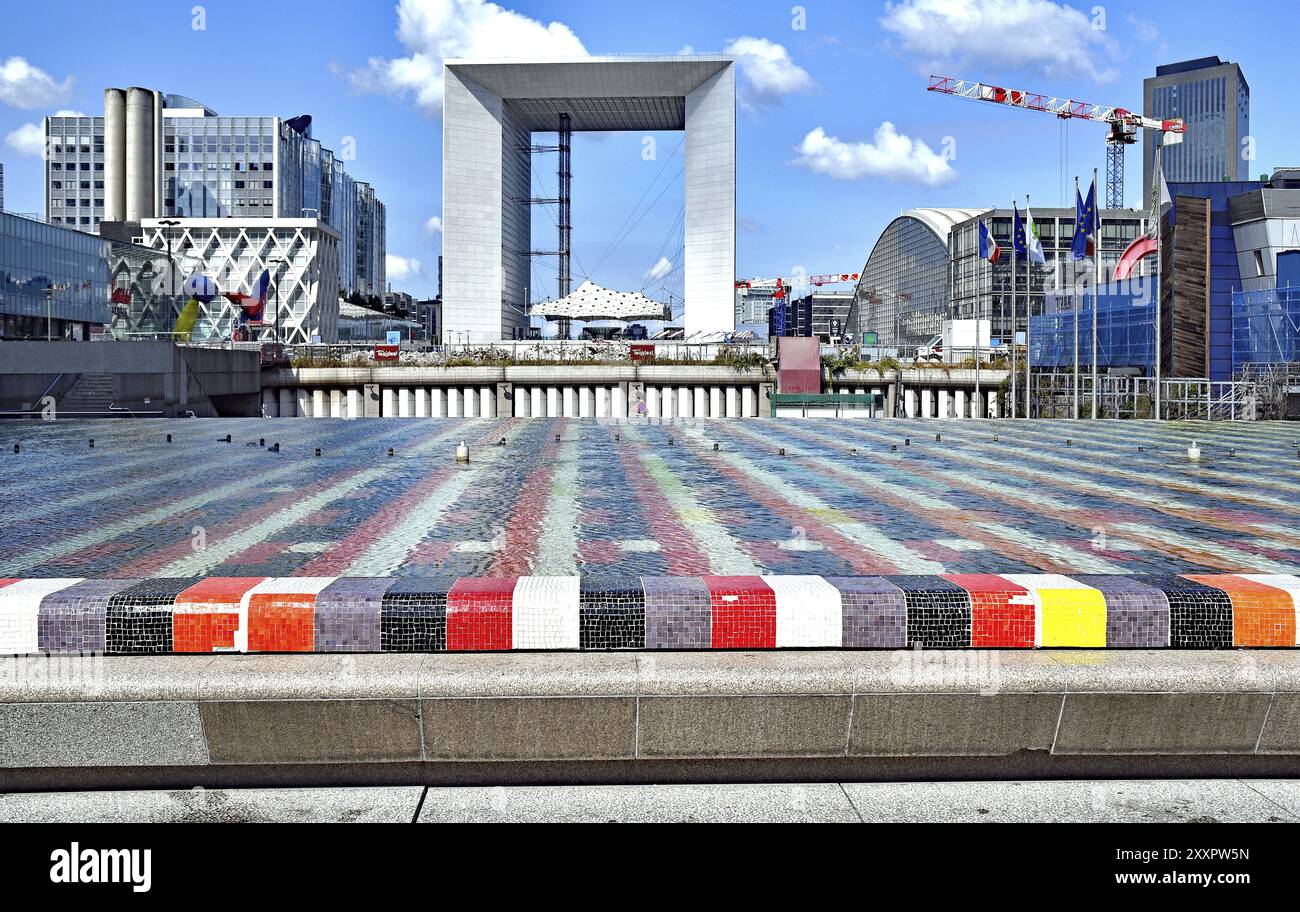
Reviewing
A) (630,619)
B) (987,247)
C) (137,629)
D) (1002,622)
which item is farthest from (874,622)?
(987,247)

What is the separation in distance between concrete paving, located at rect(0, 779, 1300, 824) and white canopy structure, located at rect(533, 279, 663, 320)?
71.7 meters

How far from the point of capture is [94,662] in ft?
16.7

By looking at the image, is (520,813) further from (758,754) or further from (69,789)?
(69,789)

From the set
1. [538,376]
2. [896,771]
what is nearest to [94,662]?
[896,771]

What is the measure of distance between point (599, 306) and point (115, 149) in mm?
107047

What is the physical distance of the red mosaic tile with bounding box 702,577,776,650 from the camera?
17.4ft

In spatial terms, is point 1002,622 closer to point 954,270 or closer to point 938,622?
point 938,622

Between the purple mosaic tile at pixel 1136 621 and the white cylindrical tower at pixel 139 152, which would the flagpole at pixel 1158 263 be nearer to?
the purple mosaic tile at pixel 1136 621

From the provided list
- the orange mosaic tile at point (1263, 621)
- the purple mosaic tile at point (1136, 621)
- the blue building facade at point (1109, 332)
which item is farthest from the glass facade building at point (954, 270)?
the purple mosaic tile at point (1136, 621)

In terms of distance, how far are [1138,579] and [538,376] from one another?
42.1 m

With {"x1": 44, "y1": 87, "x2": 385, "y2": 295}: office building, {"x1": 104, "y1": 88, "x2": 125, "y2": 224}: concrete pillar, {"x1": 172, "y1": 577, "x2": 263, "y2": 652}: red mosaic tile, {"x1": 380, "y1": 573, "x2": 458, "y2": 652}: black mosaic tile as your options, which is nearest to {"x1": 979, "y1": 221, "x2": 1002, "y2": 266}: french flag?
{"x1": 380, "y1": 573, "x2": 458, "y2": 652}: black mosaic tile

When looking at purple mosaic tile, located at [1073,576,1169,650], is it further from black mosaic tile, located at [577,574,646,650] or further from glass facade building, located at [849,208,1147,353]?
glass facade building, located at [849,208,1147,353]

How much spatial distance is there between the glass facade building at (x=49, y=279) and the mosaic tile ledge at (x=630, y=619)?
221 ft
